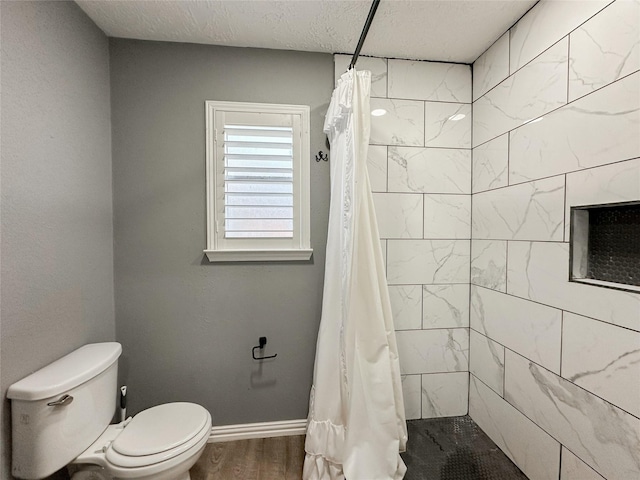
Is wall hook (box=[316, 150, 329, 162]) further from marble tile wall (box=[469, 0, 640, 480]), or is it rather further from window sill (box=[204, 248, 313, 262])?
marble tile wall (box=[469, 0, 640, 480])

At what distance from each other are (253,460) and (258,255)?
110cm

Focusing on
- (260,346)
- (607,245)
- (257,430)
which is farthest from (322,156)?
(257,430)

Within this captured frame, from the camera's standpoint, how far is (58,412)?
3.31ft

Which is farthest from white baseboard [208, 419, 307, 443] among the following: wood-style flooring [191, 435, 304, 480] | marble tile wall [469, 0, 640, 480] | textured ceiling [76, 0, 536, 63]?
textured ceiling [76, 0, 536, 63]

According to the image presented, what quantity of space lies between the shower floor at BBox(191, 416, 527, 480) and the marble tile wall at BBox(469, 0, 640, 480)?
0.10m

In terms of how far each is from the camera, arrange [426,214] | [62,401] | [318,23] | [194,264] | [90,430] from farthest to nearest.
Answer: [426,214]
[194,264]
[318,23]
[90,430]
[62,401]

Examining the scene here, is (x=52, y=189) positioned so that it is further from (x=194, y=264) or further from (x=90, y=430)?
(x=90, y=430)

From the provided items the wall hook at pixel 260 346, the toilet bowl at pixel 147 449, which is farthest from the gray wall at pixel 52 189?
the wall hook at pixel 260 346

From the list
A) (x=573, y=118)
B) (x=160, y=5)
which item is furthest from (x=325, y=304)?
(x=160, y=5)

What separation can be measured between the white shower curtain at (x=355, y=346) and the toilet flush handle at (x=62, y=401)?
1.00 meters

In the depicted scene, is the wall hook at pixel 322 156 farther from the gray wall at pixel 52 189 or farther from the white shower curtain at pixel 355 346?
the gray wall at pixel 52 189

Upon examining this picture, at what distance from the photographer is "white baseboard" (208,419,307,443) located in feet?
5.22

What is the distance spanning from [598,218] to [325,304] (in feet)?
3.96

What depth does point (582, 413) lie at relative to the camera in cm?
104
